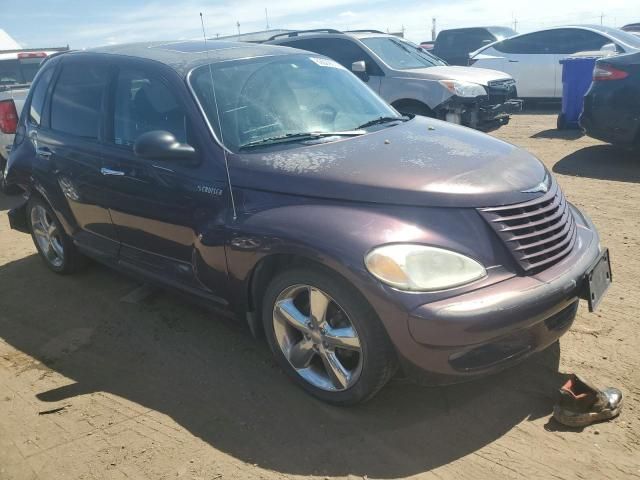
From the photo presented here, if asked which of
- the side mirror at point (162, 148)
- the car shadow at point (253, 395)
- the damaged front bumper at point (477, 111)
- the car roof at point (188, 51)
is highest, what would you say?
the car roof at point (188, 51)

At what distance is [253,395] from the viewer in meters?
A: 3.11

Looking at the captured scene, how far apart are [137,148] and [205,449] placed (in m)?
1.64

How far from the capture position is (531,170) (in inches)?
124

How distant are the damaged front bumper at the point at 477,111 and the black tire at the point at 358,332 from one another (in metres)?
5.95

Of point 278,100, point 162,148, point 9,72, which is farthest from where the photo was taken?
point 9,72

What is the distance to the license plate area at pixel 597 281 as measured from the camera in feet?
9.34

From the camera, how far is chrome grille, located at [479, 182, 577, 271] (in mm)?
2701

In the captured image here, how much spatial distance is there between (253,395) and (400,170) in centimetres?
140

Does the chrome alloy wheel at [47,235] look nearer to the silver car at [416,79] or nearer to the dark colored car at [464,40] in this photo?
the silver car at [416,79]

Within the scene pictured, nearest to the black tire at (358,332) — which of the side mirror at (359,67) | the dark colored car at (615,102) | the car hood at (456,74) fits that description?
the dark colored car at (615,102)

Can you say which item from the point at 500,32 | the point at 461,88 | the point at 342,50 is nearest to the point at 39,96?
the point at 342,50

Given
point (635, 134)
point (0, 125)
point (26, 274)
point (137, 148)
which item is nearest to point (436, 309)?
point (137, 148)

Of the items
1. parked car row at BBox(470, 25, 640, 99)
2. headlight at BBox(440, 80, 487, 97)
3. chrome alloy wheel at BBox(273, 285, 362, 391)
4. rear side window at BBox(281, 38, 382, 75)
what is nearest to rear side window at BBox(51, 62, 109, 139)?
chrome alloy wheel at BBox(273, 285, 362, 391)

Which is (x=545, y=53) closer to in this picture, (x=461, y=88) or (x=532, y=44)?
(x=532, y=44)
